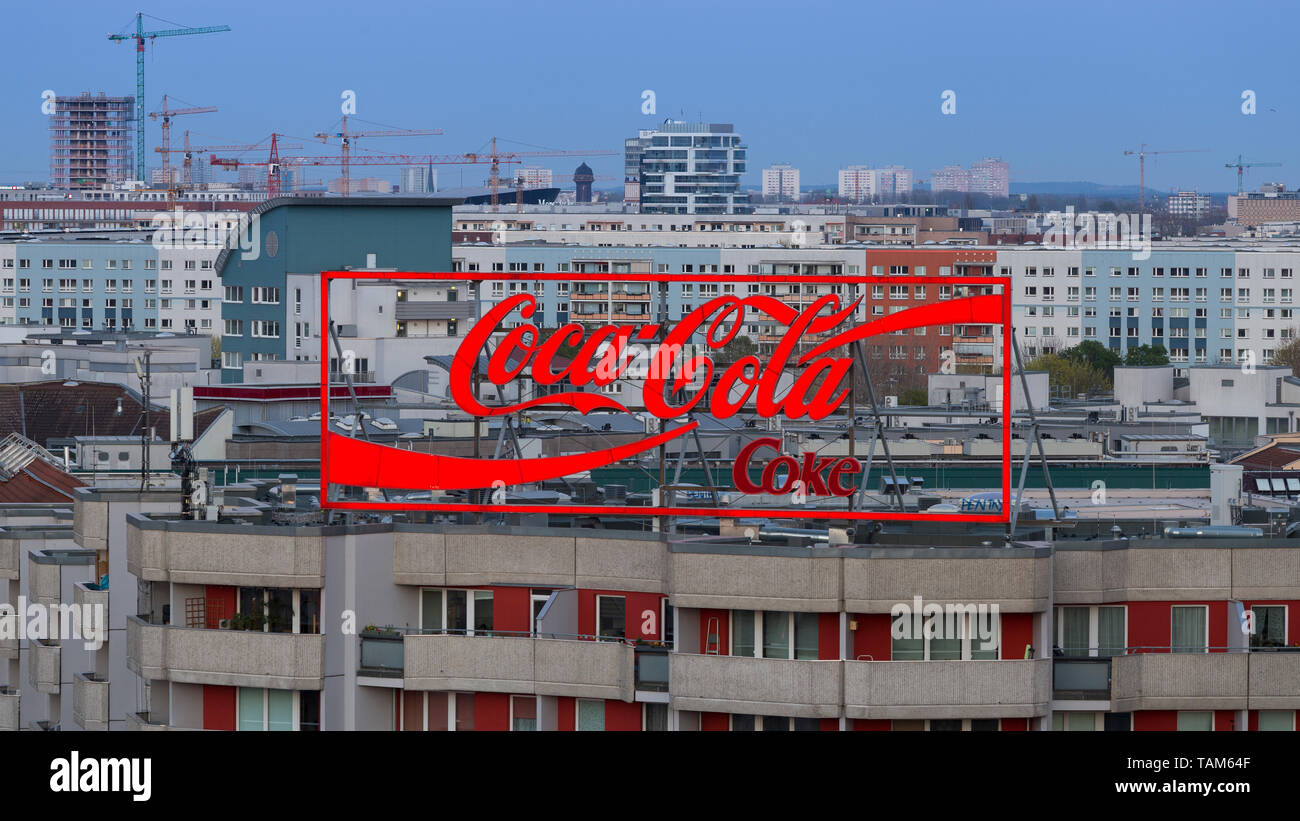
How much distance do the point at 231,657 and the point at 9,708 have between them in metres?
10.2

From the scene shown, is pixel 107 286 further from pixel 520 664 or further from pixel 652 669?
pixel 652 669

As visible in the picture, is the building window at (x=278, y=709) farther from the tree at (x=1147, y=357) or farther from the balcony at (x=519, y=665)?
the tree at (x=1147, y=357)

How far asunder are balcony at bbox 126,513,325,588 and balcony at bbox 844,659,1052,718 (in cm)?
571

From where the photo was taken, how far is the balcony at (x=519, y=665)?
23.3m

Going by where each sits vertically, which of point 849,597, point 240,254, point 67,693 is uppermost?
point 240,254

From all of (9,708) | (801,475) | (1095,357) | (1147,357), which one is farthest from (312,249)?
(801,475)

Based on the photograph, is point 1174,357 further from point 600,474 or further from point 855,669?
point 855,669

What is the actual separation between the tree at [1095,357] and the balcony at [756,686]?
98667mm

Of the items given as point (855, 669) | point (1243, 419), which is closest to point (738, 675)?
point (855, 669)

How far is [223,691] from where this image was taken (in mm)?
24578

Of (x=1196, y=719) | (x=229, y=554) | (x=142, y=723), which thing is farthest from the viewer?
(x=142, y=723)

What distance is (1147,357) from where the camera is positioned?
4889 inches

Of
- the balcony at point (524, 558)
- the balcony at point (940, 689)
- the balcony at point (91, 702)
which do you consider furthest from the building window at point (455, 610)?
the balcony at point (91, 702)
